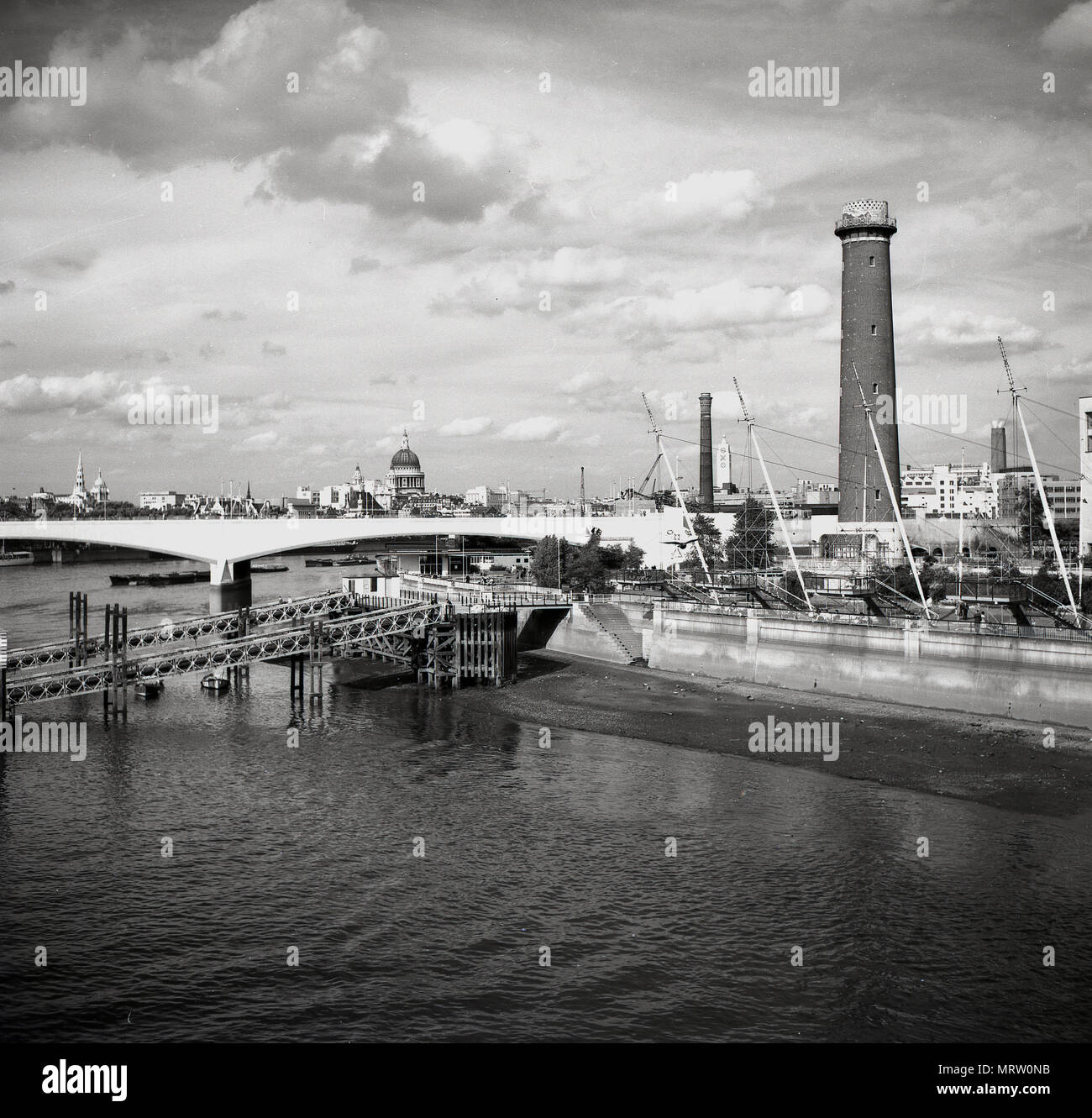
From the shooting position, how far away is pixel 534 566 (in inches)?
3356

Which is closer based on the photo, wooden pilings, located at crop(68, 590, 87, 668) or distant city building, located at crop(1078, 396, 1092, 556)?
wooden pilings, located at crop(68, 590, 87, 668)

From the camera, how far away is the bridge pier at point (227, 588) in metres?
89.2

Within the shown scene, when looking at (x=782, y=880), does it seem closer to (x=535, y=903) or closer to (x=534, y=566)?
(x=535, y=903)

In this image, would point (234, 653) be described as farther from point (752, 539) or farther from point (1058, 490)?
point (1058, 490)

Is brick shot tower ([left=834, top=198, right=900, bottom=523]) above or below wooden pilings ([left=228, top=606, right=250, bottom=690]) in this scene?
above

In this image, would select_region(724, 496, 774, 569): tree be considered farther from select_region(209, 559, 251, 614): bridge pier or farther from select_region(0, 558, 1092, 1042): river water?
select_region(0, 558, 1092, 1042): river water

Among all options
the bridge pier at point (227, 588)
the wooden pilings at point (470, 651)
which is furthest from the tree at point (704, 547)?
the bridge pier at point (227, 588)

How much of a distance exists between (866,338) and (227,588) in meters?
53.2

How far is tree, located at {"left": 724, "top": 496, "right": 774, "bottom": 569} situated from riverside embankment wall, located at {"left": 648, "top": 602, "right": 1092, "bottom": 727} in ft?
50.0

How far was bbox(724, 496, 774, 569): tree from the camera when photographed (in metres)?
77.8

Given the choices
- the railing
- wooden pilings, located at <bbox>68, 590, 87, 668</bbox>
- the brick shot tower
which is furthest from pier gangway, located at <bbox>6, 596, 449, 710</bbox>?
the brick shot tower

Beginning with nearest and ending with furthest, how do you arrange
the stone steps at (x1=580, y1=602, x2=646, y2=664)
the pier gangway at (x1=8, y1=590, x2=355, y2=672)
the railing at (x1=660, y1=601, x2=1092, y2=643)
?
the railing at (x1=660, y1=601, x2=1092, y2=643) < the pier gangway at (x1=8, y1=590, x2=355, y2=672) < the stone steps at (x1=580, y1=602, x2=646, y2=664)
